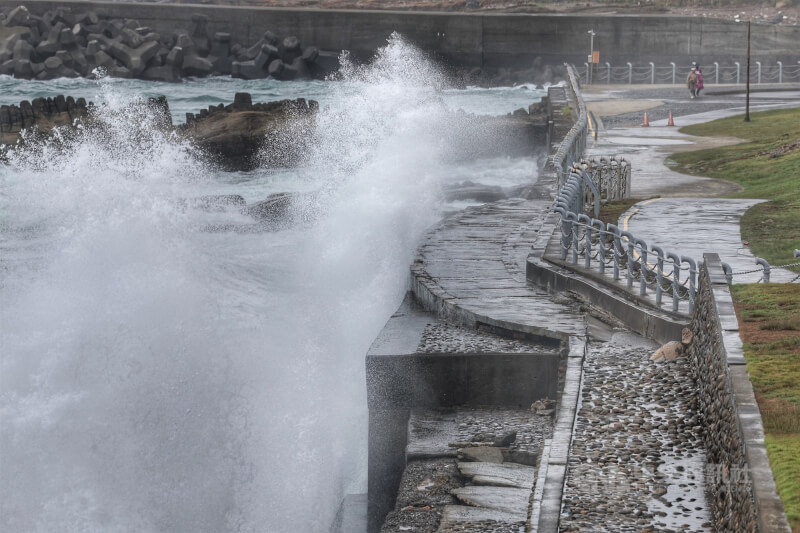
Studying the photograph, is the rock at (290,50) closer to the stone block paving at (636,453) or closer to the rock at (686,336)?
the rock at (686,336)

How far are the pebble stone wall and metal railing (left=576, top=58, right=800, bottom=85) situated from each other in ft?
142

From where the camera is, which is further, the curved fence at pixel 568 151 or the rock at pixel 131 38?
the rock at pixel 131 38

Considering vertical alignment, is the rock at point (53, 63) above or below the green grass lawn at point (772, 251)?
above

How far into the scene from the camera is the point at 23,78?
210 feet

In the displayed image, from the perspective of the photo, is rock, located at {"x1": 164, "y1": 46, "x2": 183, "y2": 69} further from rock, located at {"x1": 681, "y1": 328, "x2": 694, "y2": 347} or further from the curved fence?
rock, located at {"x1": 681, "y1": 328, "x2": 694, "y2": 347}

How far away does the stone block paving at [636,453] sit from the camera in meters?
7.81

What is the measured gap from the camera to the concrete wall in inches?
2372

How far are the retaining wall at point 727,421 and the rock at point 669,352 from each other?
22cm

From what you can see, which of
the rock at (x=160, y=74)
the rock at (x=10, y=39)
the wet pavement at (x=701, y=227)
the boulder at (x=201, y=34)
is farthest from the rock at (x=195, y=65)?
the wet pavement at (x=701, y=227)

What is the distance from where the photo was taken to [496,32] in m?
65.2

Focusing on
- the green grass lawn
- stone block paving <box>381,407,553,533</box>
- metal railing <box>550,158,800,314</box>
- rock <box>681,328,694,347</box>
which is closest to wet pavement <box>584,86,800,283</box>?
the green grass lawn

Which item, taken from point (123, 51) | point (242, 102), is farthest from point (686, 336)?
point (123, 51)

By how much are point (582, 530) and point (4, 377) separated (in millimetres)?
10066

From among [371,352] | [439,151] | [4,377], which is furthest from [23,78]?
[371,352]
